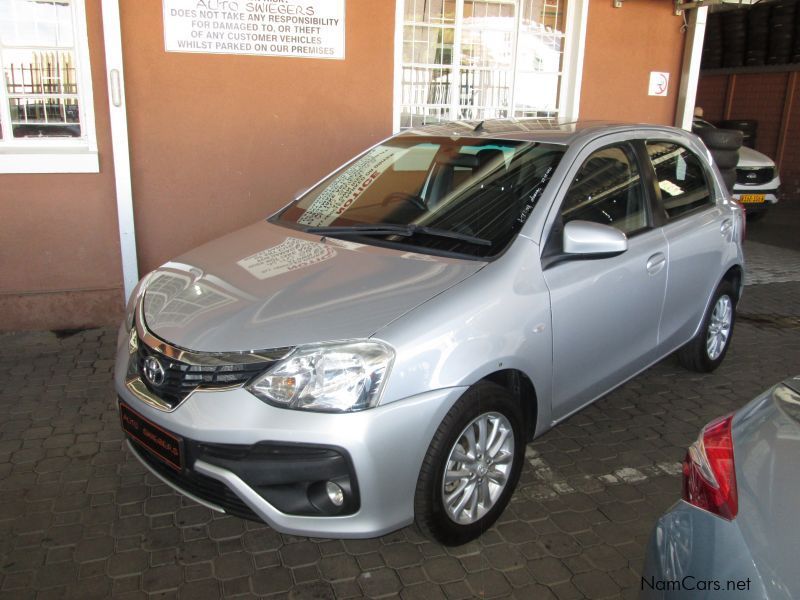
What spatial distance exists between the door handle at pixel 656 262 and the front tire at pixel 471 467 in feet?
4.11

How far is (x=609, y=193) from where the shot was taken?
3.57 metres

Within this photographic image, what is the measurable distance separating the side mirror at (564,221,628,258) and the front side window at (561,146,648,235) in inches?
7.4

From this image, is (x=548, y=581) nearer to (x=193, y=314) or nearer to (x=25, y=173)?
(x=193, y=314)

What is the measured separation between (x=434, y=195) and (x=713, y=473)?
2132 millimetres

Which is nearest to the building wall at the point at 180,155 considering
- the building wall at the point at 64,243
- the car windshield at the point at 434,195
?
the building wall at the point at 64,243

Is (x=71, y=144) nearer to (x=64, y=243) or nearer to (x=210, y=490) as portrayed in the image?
(x=64, y=243)

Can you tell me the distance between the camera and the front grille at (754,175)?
10603 millimetres

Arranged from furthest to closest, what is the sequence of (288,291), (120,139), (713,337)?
(120,139) → (713,337) → (288,291)

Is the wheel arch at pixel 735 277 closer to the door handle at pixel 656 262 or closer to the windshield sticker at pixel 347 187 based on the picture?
the door handle at pixel 656 262

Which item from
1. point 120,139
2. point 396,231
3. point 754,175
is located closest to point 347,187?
point 396,231

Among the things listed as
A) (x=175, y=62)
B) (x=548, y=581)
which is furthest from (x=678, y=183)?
(x=175, y=62)

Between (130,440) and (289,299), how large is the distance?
946mm

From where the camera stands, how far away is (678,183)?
13.7ft

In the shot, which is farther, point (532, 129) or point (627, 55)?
point (627, 55)
